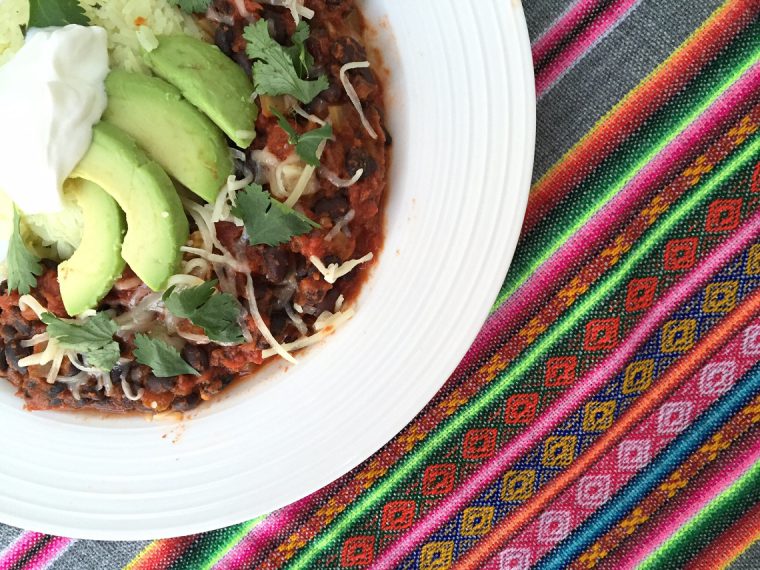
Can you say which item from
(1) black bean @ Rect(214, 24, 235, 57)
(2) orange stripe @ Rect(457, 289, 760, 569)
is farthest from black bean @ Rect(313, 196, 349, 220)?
(2) orange stripe @ Rect(457, 289, 760, 569)

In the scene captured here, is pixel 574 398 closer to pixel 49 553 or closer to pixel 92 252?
pixel 92 252

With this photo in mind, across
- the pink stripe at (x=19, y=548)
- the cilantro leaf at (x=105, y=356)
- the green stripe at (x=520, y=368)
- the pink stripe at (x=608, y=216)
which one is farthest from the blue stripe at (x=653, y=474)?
the pink stripe at (x=19, y=548)

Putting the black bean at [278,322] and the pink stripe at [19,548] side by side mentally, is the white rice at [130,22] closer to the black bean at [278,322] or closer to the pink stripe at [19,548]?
the black bean at [278,322]

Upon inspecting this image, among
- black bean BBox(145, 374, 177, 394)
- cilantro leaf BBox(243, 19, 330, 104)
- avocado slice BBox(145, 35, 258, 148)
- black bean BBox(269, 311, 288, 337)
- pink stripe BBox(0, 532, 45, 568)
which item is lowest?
pink stripe BBox(0, 532, 45, 568)

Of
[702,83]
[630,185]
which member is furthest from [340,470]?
[702,83]

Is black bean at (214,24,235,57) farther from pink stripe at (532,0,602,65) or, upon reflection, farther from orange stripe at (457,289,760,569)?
orange stripe at (457,289,760,569)
